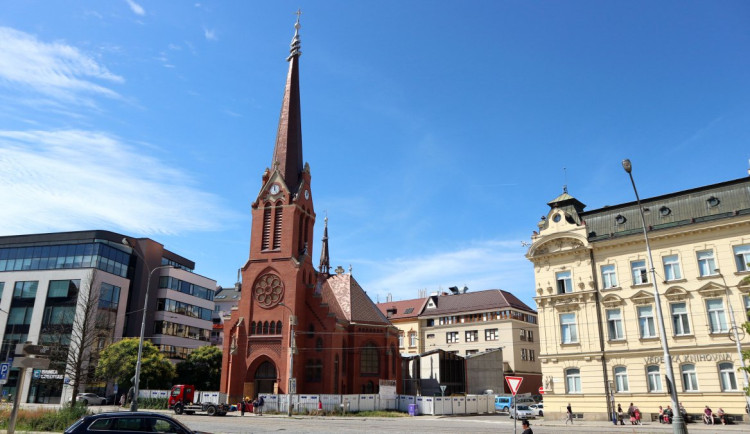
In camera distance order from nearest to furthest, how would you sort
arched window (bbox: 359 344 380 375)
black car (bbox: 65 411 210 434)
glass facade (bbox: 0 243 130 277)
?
black car (bbox: 65 411 210 434), arched window (bbox: 359 344 380 375), glass facade (bbox: 0 243 130 277)

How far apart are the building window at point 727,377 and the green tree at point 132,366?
49322mm

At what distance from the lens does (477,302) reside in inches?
3014

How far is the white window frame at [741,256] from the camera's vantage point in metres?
32.4

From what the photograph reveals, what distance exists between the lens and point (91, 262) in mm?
60750

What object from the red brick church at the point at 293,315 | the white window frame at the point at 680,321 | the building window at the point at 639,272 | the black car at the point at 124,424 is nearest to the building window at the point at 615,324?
the building window at the point at 639,272

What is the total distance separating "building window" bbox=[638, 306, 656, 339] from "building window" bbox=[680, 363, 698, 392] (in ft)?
8.68

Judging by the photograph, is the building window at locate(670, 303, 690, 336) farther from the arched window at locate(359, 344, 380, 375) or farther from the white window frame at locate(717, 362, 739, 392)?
the arched window at locate(359, 344, 380, 375)

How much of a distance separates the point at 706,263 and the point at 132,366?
5112 centimetres

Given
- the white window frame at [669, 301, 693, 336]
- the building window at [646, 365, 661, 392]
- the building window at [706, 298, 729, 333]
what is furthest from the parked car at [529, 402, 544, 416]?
the building window at [706, 298, 729, 333]

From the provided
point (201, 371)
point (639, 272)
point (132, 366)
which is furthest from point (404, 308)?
point (639, 272)

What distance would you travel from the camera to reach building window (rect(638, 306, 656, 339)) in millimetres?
35125

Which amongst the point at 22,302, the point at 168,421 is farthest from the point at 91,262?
the point at 168,421

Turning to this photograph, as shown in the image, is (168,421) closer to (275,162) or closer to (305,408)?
(305,408)

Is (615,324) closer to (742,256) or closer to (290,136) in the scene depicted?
(742,256)
